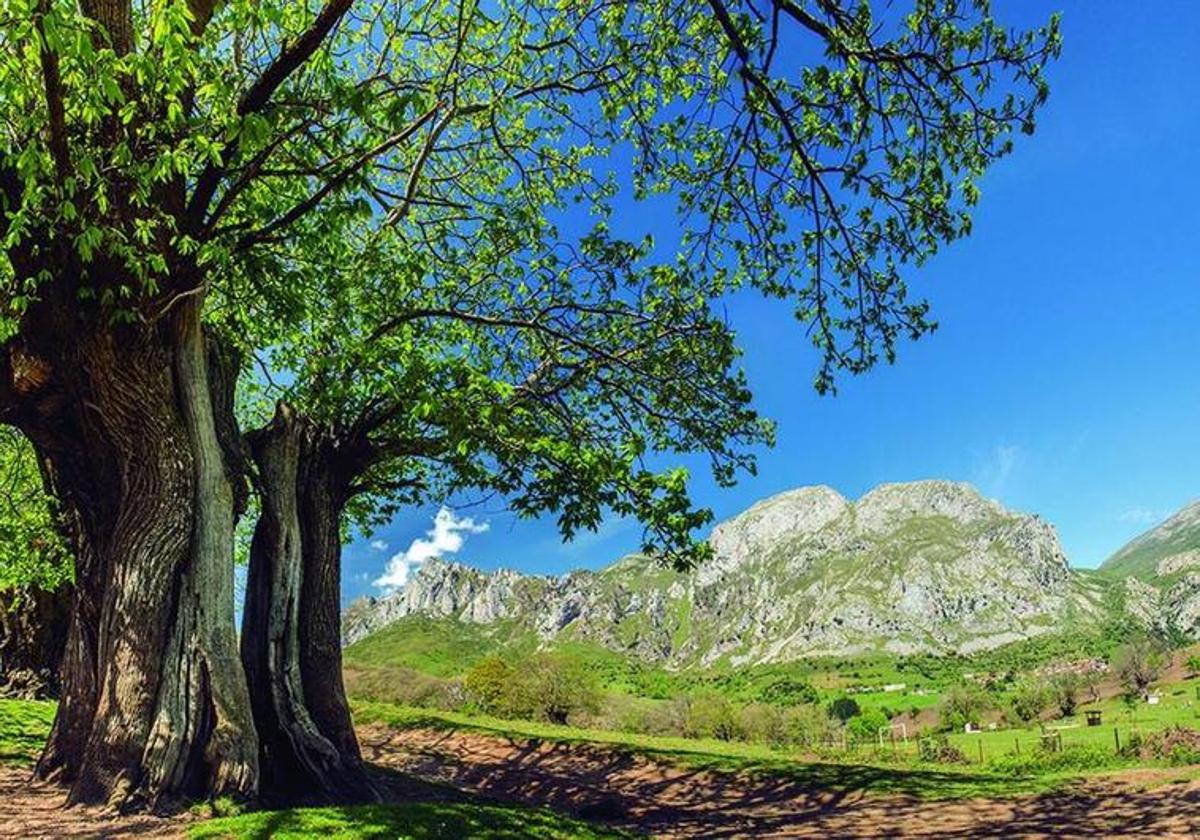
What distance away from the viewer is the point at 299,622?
42.0 ft

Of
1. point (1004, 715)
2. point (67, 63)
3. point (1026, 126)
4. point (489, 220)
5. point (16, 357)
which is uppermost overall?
point (489, 220)

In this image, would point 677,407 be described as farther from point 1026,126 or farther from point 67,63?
point 67,63

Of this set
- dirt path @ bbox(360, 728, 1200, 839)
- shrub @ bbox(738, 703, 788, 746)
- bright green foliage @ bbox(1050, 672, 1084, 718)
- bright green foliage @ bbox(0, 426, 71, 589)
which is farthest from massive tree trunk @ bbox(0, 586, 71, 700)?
bright green foliage @ bbox(1050, 672, 1084, 718)

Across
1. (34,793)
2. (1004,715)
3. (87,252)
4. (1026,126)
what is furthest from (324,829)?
(1004,715)

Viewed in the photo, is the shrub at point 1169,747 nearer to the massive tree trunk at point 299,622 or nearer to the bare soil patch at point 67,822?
the massive tree trunk at point 299,622

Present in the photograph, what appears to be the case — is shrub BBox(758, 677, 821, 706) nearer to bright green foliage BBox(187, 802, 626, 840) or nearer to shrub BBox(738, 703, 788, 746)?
shrub BBox(738, 703, 788, 746)

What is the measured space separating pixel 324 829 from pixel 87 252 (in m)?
6.21

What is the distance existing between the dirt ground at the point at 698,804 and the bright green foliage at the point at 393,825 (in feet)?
2.34

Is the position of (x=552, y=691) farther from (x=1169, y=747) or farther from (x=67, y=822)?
(x=67, y=822)

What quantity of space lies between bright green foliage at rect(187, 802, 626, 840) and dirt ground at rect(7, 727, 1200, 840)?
714 millimetres

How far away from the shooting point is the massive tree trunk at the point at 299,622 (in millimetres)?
11125

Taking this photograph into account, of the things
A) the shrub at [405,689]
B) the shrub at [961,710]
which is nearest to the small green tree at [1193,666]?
the shrub at [961,710]

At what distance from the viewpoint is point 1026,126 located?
888cm

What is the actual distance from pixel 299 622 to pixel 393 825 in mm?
5465
